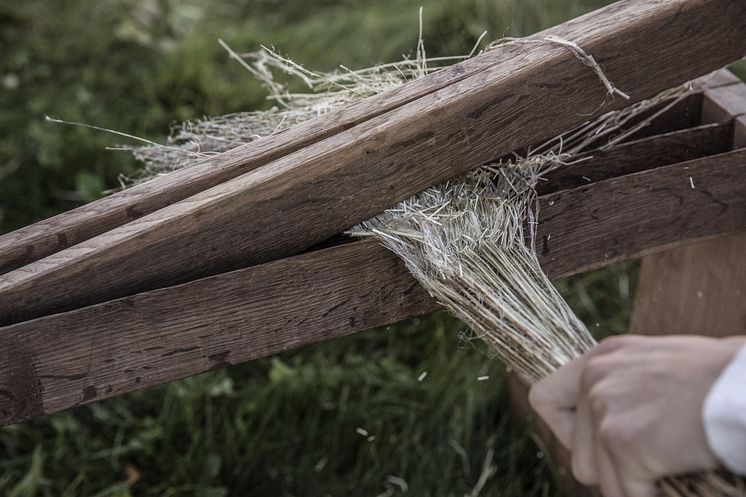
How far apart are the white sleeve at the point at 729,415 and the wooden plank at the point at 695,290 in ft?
2.79

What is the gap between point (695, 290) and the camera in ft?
6.60

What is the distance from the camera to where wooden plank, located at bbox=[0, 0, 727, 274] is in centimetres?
146

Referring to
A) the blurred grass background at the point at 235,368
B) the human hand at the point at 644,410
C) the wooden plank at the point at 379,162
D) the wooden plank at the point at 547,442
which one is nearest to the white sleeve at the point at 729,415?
the human hand at the point at 644,410

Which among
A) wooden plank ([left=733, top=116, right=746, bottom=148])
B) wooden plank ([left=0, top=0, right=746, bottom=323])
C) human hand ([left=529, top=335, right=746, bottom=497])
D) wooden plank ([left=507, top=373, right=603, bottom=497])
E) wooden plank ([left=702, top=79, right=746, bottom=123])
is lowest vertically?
wooden plank ([left=507, top=373, right=603, bottom=497])

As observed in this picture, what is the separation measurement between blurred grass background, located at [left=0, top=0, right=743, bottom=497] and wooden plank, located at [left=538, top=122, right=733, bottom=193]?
102cm

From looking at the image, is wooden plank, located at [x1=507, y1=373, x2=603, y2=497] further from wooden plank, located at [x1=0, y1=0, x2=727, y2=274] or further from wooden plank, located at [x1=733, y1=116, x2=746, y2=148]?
wooden plank, located at [x1=0, y1=0, x2=727, y2=274]

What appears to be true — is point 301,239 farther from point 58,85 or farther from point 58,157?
point 58,85

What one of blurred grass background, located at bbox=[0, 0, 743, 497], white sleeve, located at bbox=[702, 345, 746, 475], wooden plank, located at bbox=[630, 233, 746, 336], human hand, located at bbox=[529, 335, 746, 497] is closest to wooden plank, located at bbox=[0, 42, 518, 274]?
human hand, located at bbox=[529, 335, 746, 497]

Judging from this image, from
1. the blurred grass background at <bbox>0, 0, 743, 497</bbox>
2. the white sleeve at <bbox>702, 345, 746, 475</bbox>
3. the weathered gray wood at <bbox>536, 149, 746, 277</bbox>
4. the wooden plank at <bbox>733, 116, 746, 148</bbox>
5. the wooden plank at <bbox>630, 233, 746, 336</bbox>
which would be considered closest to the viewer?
the white sleeve at <bbox>702, 345, 746, 475</bbox>

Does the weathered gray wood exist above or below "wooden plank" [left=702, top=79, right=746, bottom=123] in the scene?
below

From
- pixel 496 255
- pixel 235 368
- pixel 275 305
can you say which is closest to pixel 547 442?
pixel 235 368

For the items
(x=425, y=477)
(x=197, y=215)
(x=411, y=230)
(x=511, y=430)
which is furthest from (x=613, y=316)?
(x=197, y=215)

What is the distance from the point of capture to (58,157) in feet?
10.4

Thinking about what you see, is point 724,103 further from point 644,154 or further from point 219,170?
point 219,170
